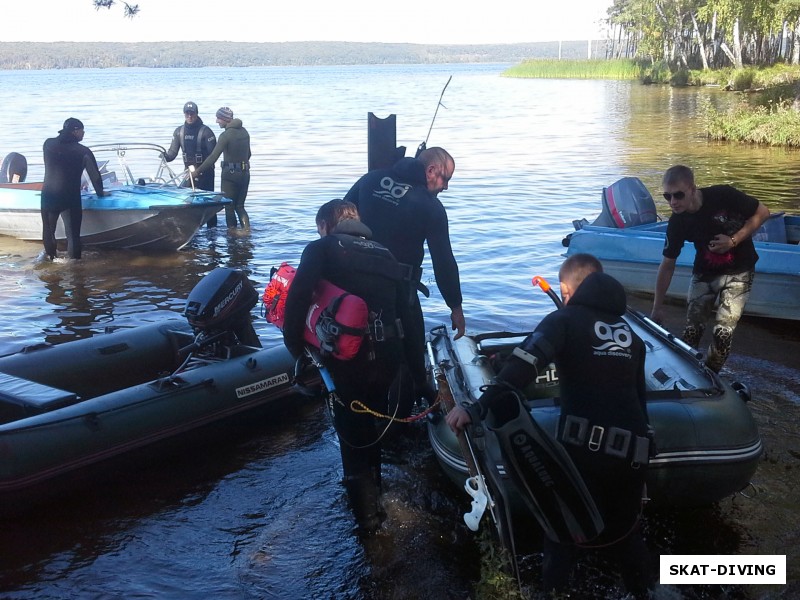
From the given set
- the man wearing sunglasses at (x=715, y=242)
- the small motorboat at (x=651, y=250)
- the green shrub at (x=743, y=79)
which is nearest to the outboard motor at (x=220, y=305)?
the man wearing sunglasses at (x=715, y=242)

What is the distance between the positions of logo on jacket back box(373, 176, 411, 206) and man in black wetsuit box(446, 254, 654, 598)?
6.03 feet

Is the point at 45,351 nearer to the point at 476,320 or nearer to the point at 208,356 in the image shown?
the point at 208,356

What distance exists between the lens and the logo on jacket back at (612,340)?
9.43 ft

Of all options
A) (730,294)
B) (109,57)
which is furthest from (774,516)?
(109,57)

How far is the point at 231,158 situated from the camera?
11.4m

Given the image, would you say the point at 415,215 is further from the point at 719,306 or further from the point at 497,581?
the point at 719,306

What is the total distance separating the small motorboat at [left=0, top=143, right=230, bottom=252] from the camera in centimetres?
1057

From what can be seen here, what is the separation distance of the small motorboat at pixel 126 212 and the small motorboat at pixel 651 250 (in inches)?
192

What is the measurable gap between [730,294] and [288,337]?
3.06 metres

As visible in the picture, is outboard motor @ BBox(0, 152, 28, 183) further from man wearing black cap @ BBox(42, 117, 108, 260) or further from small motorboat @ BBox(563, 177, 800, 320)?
small motorboat @ BBox(563, 177, 800, 320)

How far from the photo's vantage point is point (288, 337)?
3805 mm

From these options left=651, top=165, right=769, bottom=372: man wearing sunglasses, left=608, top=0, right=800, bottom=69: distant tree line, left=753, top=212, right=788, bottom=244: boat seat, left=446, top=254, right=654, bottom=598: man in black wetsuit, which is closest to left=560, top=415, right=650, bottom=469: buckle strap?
left=446, top=254, right=654, bottom=598: man in black wetsuit

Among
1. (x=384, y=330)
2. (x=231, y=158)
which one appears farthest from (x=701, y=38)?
(x=384, y=330)

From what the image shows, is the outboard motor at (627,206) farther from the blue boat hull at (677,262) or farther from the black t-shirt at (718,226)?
the black t-shirt at (718,226)
